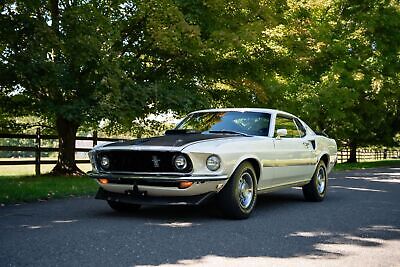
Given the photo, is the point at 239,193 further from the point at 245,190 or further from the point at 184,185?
the point at 184,185

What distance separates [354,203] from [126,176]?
14.8 feet

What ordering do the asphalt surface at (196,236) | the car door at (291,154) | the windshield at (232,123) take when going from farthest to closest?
the car door at (291,154) < the windshield at (232,123) < the asphalt surface at (196,236)

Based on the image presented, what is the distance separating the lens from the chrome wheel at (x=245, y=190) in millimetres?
7262

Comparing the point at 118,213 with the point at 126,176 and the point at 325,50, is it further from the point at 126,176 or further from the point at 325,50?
the point at 325,50

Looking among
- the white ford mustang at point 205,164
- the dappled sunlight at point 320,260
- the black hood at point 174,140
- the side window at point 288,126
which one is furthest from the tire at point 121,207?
the dappled sunlight at point 320,260

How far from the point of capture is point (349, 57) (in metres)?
24.6

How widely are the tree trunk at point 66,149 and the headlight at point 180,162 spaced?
1042 cm

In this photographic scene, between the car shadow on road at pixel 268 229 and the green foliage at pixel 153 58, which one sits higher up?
the green foliage at pixel 153 58

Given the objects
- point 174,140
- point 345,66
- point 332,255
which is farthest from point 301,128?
point 345,66

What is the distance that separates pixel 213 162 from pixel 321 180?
13.1 feet

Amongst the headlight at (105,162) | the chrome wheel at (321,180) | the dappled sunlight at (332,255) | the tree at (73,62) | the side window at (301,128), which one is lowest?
the dappled sunlight at (332,255)

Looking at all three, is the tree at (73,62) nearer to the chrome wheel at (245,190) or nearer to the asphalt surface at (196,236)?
the asphalt surface at (196,236)

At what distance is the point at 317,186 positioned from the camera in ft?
32.2

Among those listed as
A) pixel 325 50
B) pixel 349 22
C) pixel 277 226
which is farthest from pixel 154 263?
pixel 349 22
